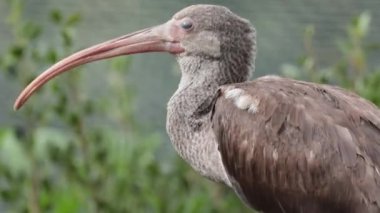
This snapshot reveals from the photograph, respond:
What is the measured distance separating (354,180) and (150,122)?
11.1 feet

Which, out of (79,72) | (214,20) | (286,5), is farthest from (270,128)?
(286,5)

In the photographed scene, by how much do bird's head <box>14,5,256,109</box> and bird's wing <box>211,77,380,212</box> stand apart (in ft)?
0.67

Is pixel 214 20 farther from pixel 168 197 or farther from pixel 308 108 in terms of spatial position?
pixel 168 197

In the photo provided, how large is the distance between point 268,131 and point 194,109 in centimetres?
45

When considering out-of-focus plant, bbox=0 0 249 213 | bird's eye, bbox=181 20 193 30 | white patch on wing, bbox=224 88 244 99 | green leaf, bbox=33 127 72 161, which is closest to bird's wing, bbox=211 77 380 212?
white patch on wing, bbox=224 88 244 99

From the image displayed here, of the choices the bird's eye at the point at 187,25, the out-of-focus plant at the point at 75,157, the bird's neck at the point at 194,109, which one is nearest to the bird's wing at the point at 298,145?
the bird's neck at the point at 194,109

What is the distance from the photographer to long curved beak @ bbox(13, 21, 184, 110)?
593 cm

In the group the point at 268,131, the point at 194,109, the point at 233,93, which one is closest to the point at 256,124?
the point at 268,131

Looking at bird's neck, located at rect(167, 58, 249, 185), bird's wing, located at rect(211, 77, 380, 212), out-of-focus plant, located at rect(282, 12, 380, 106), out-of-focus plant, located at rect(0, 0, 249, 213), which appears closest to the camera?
bird's wing, located at rect(211, 77, 380, 212)

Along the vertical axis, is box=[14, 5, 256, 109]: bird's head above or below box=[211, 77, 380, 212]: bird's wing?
above

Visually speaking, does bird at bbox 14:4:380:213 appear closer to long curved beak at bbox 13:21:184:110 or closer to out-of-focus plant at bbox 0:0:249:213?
long curved beak at bbox 13:21:184:110

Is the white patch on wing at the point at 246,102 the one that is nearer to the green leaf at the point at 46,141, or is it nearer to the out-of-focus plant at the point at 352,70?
the out-of-focus plant at the point at 352,70

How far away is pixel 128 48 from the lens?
19.5ft

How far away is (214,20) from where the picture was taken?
5793mm
